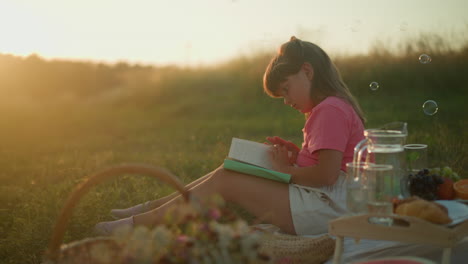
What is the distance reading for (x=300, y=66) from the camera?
3301 millimetres

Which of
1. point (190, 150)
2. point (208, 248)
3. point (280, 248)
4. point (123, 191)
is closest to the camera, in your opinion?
point (208, 248)

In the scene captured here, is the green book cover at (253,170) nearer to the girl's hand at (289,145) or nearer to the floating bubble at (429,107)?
the girl's hand at (289,145)

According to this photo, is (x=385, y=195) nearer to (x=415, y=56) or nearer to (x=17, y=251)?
(x=17, y=251)

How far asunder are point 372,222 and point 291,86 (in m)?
1.24

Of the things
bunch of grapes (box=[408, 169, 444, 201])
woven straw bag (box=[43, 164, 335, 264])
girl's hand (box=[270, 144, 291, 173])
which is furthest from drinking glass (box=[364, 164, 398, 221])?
girl's hand (box=[270, 144, 291, 173])

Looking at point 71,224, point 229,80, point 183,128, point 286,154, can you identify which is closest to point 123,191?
point 71,224

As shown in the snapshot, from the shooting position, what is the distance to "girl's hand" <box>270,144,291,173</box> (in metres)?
3.25

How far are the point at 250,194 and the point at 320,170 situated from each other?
427mm

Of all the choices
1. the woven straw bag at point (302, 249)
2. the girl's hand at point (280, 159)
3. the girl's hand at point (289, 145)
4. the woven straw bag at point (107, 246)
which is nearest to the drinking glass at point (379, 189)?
the woven straw bag at point (107, 246)

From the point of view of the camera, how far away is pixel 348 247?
3.02 meters

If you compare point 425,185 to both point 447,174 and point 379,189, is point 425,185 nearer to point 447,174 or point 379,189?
point 447,174

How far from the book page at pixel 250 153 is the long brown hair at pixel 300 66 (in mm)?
349

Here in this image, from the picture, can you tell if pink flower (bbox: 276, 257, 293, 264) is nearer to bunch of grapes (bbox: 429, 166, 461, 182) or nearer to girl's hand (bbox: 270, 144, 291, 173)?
girl's hand (bbox: 270, 144, 291, 173)

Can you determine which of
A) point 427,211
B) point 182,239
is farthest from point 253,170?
point 182,239
